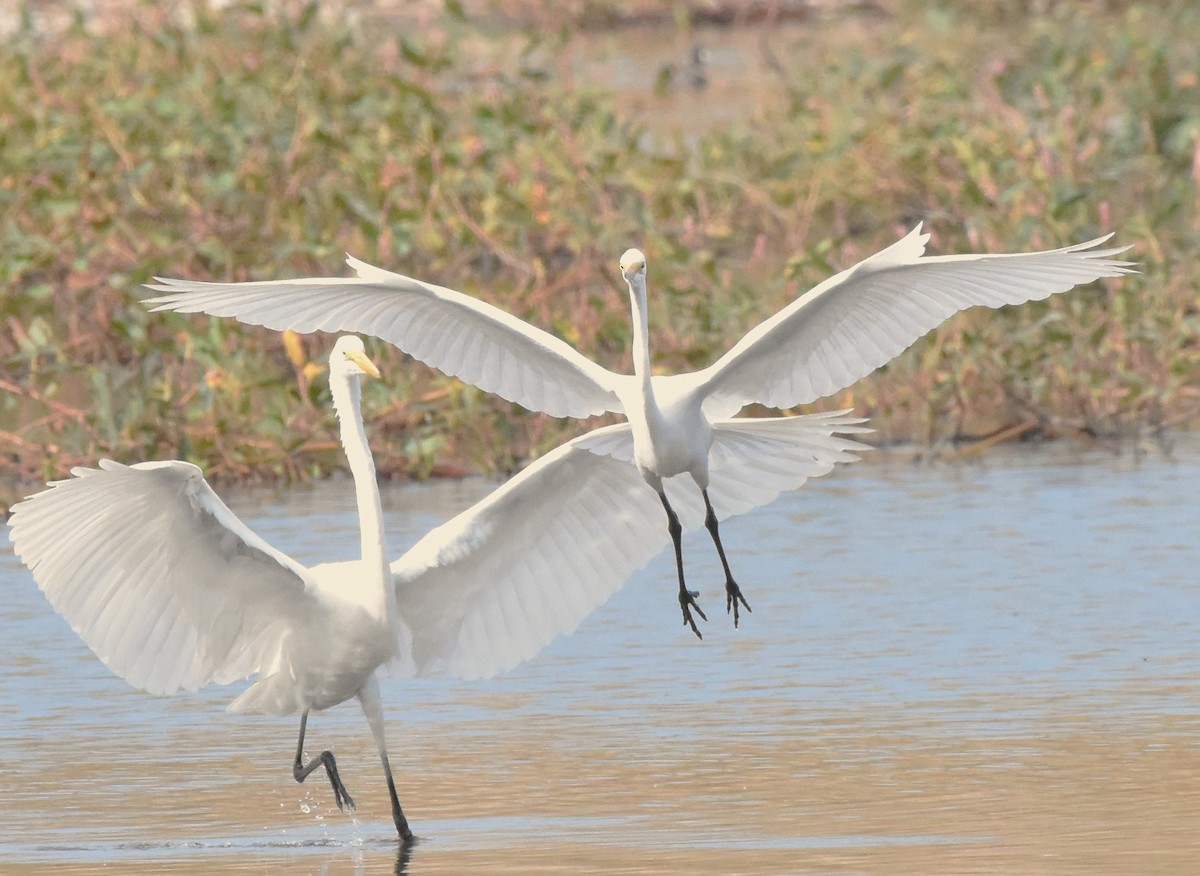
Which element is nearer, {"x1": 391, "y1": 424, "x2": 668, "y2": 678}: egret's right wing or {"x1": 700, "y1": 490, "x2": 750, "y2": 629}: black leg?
{"x1": 391, "y1": 424, "x2": 668, "y2": 678}: egret's right wing

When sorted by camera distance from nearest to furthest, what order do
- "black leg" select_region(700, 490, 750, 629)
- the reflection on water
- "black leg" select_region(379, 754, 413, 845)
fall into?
the reflection on water
"black leg" select_region(379, 754, 413, 845)
"black leg" select_region(700, 490, 750, 629)

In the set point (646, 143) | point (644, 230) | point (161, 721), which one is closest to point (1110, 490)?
point (644, 230)

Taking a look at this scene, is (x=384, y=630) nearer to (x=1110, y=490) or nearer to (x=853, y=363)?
(x=853, y=363)

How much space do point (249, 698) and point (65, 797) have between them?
59cm

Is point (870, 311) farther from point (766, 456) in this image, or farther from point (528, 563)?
point (528, 563)

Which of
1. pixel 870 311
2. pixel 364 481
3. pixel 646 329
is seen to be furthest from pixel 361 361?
pixel 870 311

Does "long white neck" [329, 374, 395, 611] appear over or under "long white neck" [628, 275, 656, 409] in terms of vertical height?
under

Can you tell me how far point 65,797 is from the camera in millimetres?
7984

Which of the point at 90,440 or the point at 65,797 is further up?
the point at 90,440

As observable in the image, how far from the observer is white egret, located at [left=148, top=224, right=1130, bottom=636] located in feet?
27.4

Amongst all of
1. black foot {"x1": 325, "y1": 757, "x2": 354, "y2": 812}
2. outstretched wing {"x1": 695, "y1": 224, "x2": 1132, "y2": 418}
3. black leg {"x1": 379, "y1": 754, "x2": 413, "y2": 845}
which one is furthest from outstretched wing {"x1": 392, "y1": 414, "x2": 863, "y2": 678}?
black leg {"x1": 379, "y1": 754, "x2": 413, "y2": 845}

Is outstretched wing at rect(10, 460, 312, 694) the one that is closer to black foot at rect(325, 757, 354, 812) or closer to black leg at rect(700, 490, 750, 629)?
black foot at rect(325, 757, 354, 812)

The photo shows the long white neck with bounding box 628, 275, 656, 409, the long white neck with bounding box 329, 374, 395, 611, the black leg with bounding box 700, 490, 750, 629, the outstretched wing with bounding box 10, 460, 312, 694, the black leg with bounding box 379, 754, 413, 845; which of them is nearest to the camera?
the outstretched wing with bounding box 10, 460, 312, 694

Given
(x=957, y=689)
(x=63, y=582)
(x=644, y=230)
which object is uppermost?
(x=644, y=230)
